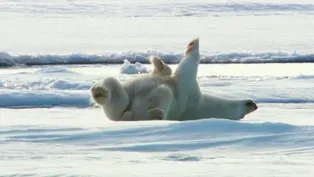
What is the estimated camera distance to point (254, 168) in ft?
10.7

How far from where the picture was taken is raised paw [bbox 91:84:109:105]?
4.94 meters

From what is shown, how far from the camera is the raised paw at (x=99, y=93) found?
4941 mm

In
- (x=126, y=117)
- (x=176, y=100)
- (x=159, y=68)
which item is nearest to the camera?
(x=126, y=117)

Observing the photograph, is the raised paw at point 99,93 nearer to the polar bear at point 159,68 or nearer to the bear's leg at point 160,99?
the bear's leg at point 160,99

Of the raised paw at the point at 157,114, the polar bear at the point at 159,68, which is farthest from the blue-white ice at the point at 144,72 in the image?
the polar bear at the point at 159,68

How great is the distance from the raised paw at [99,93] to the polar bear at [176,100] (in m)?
0.10

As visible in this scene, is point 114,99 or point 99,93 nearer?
point 99,93

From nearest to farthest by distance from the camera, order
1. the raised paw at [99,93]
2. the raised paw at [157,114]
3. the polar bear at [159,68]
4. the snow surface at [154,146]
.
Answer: the snow surface at [154,146] < the raised paw at [99,93] < the raised paw at [157,114] < the polar bear at [159,68]

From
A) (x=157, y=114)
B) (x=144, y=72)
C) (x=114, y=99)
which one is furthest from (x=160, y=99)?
(x=144, y=72)

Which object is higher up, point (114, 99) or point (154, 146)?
point (114, 99)

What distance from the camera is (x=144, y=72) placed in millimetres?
Answer: 10258

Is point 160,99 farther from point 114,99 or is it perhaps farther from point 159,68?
point 159,68

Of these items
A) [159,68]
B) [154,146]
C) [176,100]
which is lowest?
[154,146]

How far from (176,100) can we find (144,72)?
4.78 metres
